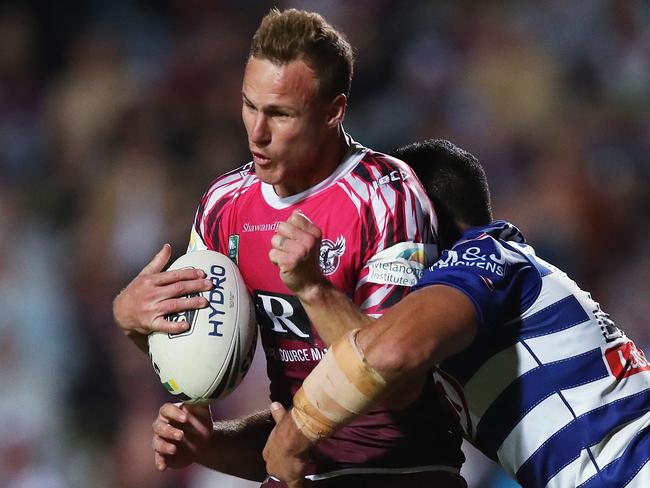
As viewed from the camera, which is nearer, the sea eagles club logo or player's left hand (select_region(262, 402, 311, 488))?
player's left hand (select_region(262, 402, 311, 488))

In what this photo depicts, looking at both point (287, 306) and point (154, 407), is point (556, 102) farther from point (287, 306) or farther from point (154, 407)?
point (287, 306)

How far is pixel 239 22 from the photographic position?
6992mm

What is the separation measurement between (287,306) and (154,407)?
2.96m

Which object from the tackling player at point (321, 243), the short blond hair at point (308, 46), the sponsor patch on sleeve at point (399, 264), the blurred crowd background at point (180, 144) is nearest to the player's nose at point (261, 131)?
the tackling player at point (321, 243)

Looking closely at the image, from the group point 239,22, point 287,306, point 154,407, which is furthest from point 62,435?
point 287,306

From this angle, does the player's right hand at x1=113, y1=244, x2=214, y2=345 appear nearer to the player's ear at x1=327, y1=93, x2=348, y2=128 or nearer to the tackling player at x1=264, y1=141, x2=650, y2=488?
the tackling player at x1=264, y1=141, x2=650, y2=488

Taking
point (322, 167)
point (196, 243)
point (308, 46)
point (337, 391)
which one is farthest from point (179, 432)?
point (308, 46)

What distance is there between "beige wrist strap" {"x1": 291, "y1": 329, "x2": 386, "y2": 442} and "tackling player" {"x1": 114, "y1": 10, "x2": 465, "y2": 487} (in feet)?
1.37

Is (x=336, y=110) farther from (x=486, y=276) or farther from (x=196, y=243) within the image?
(x=486, y=276)

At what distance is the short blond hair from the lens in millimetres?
3031

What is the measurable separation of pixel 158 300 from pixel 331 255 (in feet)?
1.76

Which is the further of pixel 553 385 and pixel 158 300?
pixel 158 300

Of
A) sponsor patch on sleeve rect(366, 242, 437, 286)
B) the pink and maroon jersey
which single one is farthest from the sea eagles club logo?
sponsor patch on sleeve rect(366, 242, 437, 286)

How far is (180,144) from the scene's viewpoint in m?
6.72
